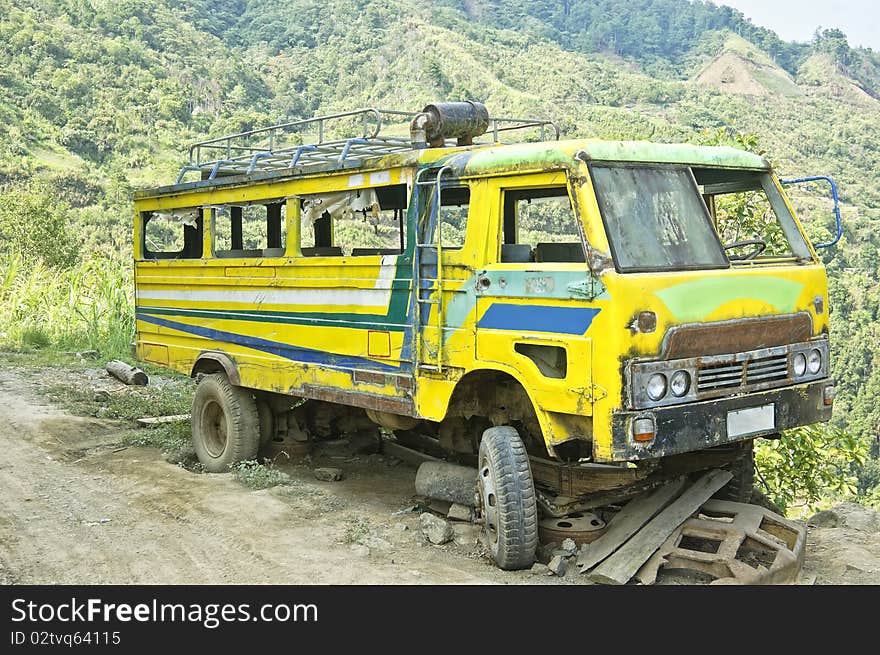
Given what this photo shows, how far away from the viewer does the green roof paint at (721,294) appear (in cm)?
533

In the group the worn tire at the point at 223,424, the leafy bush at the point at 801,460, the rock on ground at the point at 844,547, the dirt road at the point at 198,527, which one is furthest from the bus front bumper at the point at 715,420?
the leafy bush at the point at 801,460

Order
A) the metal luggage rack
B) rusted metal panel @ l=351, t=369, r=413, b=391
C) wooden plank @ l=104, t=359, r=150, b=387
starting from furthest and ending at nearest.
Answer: wooden plank @ l=104, t=359, r=150, b=387
the metal luggage rack
rusted metal panel @ l=351, t=369, r=413, b=391

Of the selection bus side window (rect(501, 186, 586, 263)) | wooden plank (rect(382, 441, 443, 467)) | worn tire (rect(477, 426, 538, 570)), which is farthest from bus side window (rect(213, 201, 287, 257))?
worn tire (rect(477, 426, 538, 570))

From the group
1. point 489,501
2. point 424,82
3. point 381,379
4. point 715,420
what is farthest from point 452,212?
point 424,82

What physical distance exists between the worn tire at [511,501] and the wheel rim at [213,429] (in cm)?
365

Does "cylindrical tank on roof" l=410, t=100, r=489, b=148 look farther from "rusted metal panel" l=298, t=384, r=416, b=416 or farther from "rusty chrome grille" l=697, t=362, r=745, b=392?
"rusty chrome grille" l=697, t=362, r=745, b=392

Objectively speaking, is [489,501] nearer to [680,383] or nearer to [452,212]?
[680,383]

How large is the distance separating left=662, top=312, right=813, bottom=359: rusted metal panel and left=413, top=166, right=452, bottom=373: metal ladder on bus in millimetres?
1588

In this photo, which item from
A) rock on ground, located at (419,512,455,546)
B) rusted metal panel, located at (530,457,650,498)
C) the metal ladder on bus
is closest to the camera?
rusted metal panel, located at (530,457,650,498)

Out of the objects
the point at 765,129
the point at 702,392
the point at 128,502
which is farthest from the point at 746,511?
the point at 765,129

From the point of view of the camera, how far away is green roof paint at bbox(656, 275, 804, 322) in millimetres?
5328

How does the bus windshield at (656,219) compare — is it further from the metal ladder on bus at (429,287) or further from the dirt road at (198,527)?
the dirt road at (198,527)

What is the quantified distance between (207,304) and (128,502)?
1.93 meters

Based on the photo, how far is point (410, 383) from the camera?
21.6ft
